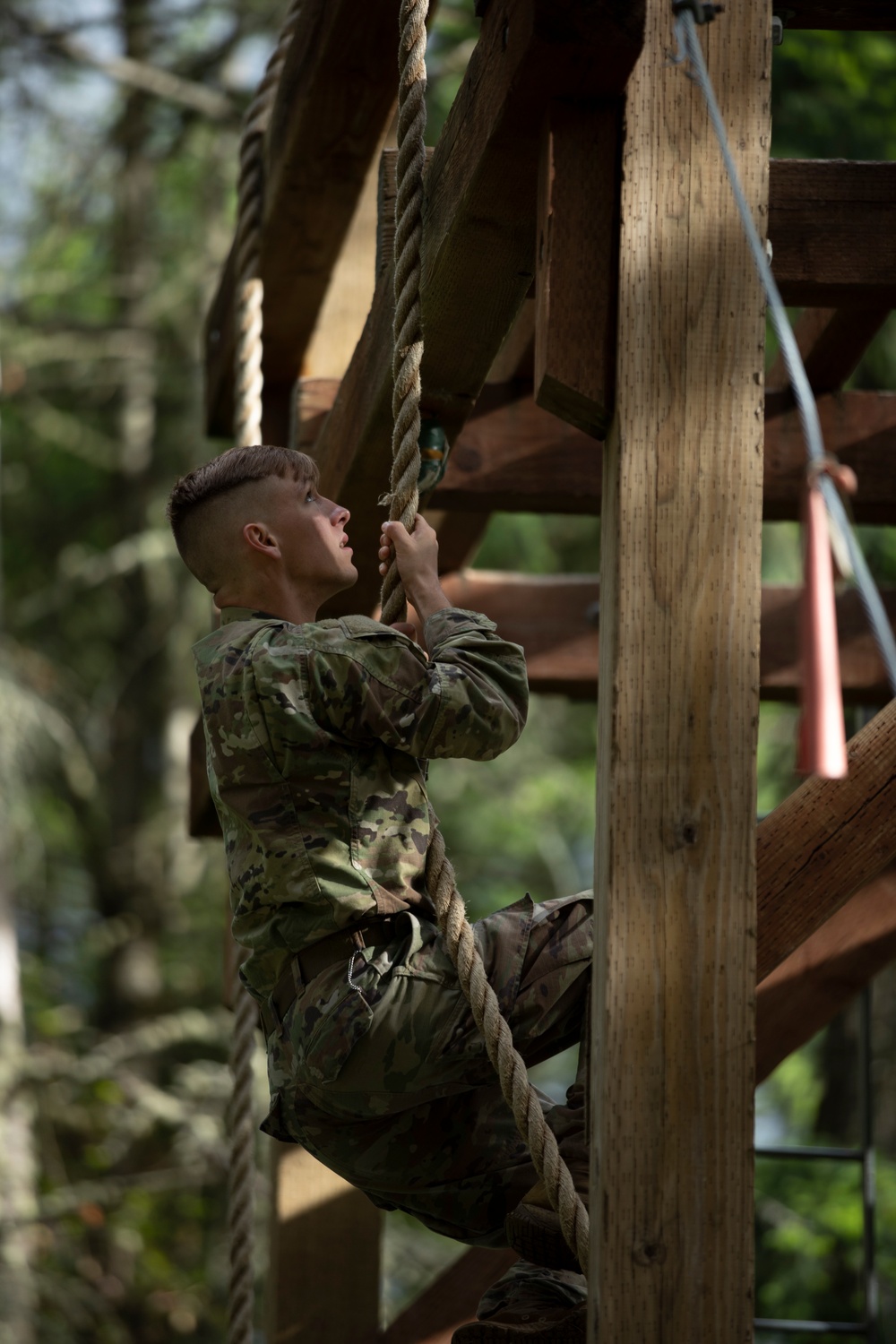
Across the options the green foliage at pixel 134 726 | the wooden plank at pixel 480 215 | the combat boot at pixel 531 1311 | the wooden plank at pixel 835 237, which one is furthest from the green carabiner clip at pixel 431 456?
the green foliage at pixel 134 726

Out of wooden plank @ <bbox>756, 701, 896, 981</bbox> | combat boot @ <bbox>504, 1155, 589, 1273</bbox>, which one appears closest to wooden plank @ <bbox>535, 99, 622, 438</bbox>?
wooden plank @ <bbox>756, 701, 896, 981</bbox>

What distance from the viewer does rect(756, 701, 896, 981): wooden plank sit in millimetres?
1703

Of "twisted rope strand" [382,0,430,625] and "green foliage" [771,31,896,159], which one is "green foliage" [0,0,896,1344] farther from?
"twisted rope strand" [382,0,430,625]

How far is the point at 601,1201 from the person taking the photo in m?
1.45

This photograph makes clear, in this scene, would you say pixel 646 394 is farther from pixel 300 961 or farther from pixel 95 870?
pixel 95 870

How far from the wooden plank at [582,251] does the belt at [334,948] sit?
2.40 ft

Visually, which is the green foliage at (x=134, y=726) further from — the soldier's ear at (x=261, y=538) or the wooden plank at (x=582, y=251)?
the wooden plank at (x=582, y=251)

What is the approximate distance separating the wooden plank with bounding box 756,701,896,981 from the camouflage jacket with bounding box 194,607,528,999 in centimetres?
35

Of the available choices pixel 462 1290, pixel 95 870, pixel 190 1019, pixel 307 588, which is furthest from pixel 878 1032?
pixel 307 588

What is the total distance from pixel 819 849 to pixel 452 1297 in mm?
1840

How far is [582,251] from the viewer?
161 centimetres

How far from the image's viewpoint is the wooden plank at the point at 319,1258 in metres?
3.27

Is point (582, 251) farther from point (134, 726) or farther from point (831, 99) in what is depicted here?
point (134, 726)

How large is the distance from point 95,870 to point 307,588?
9196mm
